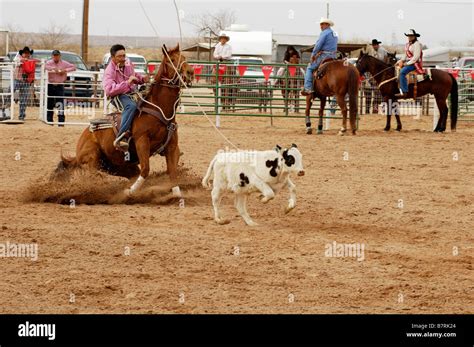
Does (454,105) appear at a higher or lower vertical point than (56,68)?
lower

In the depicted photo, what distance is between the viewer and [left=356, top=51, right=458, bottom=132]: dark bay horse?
20078 millimetres

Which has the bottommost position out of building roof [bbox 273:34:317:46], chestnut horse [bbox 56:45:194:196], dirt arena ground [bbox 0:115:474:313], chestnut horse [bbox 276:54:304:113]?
dirt arena ground [bbox 0:115:474:313]

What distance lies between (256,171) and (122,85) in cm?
256

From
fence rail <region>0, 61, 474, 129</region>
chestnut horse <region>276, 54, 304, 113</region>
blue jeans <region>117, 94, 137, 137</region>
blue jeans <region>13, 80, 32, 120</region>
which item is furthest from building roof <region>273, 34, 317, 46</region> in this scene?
blue jeans <region>117, 94, 137, 137</region>

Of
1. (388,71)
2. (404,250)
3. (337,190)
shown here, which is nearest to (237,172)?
(404,250)

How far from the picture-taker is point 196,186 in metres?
11.4

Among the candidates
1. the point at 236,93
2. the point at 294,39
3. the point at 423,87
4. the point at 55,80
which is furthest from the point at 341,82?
the point at 294,39

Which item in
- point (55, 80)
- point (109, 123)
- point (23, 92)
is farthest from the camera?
point (23, 92)

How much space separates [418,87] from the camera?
20.1 meters

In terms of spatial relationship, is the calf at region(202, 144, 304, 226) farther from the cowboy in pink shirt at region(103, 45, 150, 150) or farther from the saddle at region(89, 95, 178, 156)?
the cowboy in pink shirt at region(103, 45, 150, 150)

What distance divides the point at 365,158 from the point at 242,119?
895 centimetres

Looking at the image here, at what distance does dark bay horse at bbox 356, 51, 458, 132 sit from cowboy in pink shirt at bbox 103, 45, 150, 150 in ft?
34.9

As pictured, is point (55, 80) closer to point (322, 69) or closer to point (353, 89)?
point (322, 69)

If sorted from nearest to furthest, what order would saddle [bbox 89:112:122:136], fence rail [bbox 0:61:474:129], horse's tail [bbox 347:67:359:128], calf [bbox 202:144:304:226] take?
calf [bbox 202:144:304:226]
saddle [bbox 89:112:122:136]
horse's tail [bbox 347:67:359:128]
fence rail [bbox 0:61:474:129]
